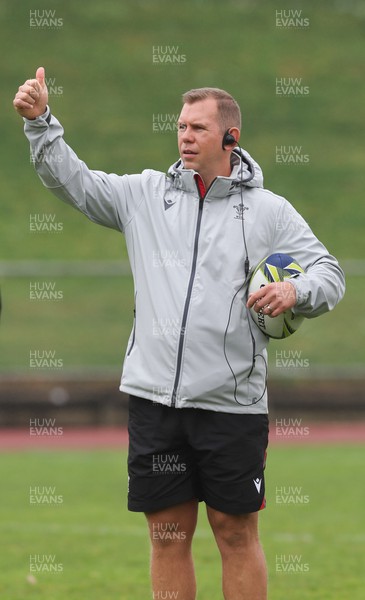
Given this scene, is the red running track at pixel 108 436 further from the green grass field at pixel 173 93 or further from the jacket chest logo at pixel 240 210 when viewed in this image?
the jacket chest logo at pixel 240 210

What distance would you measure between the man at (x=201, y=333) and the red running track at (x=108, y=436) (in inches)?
343

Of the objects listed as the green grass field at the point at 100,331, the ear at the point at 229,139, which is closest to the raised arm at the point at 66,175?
the ear at the point at 229,139

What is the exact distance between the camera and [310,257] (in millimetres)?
5070

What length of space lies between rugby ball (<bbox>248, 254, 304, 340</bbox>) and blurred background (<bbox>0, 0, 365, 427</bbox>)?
389 inches

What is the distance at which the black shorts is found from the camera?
4859 millimetres

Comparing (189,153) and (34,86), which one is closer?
(34,86)

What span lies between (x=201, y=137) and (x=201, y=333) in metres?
0.82

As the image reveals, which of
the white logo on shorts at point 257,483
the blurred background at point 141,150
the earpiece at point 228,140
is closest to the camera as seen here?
the white logo on shorts at point 257,483

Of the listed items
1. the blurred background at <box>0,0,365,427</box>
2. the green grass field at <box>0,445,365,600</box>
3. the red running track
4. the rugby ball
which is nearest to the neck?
the rugby ball

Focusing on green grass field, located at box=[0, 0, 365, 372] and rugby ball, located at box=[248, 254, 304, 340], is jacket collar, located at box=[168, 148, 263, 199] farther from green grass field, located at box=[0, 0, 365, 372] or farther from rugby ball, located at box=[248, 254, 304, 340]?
green grass field, located at box=[0, 0, 365, 372]

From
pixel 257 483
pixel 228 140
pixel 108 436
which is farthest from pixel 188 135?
pixel 108 436

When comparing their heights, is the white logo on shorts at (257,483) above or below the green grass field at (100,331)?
above

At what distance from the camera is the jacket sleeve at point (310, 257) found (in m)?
4.93

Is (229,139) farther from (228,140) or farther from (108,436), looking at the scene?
(108,436)
